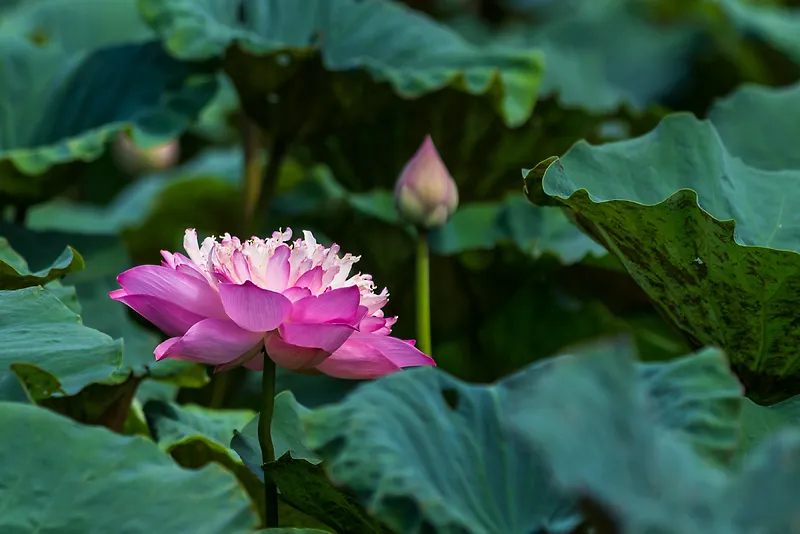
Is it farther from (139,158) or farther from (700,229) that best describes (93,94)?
(700,229)

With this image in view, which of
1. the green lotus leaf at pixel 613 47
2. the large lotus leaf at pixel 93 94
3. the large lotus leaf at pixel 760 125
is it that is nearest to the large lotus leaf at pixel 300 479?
the large lotus leaf at pixel 93 94

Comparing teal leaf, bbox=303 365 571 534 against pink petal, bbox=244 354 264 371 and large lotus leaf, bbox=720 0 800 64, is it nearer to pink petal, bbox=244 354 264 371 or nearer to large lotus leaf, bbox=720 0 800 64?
pink petal, bbox=244 354 264 371

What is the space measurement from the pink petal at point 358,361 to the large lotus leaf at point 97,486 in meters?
0.14

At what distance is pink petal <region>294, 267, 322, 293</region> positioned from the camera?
73cm

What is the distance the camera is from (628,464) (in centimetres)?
50

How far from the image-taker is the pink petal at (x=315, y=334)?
2.30 ft

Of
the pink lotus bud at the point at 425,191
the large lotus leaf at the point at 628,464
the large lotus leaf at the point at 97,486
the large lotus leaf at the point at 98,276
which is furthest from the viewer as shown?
the large lotus leaf at the point at 98,276

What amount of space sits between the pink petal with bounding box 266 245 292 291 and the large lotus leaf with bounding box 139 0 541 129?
68 centimetres

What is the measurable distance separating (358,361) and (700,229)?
1.05 ft

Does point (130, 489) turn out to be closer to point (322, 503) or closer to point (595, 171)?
point (322, 503)

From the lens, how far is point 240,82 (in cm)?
144

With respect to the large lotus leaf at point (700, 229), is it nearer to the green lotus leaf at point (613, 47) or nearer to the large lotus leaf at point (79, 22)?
the green lotus leaf at point (613, 47)

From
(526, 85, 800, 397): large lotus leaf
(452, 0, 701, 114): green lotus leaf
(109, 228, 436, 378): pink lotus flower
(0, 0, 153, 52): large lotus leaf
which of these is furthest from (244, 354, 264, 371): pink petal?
(452, 0, 701, 114): green lotus leaf

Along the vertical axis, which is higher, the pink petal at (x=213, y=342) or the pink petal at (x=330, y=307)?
the pink petal at (x=330, y=307)
